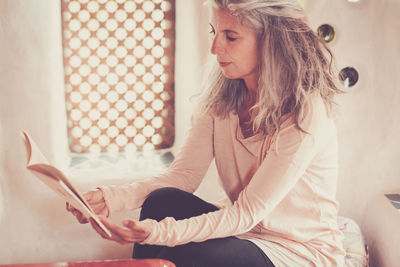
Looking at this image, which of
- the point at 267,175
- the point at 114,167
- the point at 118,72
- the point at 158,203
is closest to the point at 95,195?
the point at 158,203

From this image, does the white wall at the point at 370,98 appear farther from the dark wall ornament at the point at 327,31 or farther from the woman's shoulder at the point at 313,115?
the woman's shoulder at the point at 313,115

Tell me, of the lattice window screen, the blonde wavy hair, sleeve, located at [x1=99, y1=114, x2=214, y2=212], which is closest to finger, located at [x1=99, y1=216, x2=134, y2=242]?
sleeve, located at [x1=99, y1=114, x2=214, y2=212]

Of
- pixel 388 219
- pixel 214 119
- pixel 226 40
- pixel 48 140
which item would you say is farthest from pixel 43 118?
pixel 388 219

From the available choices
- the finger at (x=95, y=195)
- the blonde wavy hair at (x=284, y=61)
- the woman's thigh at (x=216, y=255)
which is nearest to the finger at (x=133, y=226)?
the woman's thigh at (x=216, y=255)

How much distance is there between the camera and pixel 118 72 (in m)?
1.93

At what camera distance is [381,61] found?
1.72 meters

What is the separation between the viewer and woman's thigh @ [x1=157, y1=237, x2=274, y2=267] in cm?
112

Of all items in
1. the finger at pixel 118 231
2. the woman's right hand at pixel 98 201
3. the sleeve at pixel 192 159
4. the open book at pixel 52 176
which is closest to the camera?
the open book at pixel 52 176

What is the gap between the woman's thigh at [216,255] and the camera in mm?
1118

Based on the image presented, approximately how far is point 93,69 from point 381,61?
1186mm

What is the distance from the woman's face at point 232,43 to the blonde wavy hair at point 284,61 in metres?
0.02

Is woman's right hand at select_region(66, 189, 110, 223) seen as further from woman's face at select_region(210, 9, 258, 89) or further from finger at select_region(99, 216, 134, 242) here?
woman's face at select_region(210, 9, 258, 89)

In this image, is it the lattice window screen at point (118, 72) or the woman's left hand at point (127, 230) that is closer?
the woman's left hand at point (127, 230)

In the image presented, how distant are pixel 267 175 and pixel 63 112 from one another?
1042 mm
